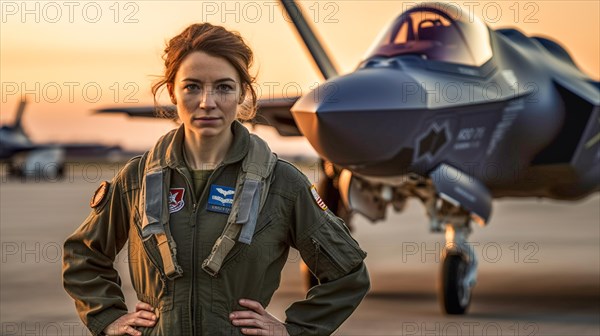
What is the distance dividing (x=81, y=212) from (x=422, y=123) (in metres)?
18.4

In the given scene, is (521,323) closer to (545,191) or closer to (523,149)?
(523,149)

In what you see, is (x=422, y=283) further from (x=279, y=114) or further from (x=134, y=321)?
(x=134, y=321)

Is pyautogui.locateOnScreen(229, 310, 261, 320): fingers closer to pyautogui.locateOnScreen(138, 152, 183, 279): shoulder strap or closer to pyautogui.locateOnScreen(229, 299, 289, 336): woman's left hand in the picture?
pyautogui.locateOnScreen(229, 299, 289, 336): woman's left hand

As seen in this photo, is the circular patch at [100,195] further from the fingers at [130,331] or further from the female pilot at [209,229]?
the fingers at [130,331]

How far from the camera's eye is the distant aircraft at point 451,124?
8102mm

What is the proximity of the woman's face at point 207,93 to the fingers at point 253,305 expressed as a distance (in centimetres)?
40

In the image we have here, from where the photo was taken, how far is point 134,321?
9.00 ft

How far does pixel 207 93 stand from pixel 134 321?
0.58m

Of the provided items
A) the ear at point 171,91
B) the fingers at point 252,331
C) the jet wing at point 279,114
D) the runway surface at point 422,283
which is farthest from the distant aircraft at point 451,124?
the fingers at point 252,331

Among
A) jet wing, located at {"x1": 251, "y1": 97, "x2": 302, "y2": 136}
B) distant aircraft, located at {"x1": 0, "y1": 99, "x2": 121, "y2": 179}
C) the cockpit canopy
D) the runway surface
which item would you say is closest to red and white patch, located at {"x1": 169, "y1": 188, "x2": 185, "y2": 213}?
the runway surface

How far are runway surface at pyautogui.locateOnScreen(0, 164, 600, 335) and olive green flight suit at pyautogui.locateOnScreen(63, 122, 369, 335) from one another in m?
4.27

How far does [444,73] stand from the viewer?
28.6 ft

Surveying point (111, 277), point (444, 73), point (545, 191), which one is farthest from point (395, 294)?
point (111, 277)

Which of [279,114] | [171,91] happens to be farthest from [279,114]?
[171,91]
